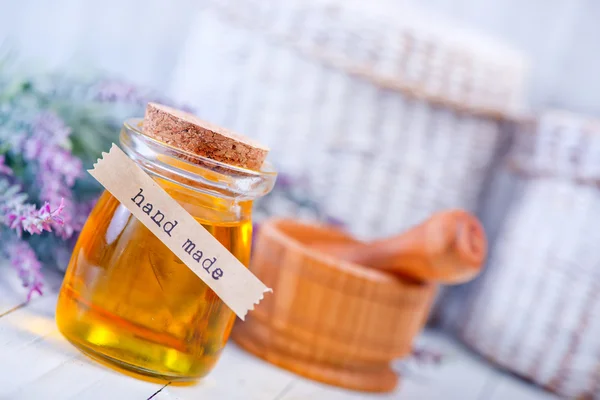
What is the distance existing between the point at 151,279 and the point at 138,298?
1 centimetres

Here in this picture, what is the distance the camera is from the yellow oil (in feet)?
1.35

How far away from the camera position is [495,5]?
3.76 ft

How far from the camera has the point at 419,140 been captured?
0.84m

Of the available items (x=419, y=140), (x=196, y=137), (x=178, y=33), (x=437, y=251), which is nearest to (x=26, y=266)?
(x=196, y=137)

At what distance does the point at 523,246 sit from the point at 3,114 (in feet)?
2.02

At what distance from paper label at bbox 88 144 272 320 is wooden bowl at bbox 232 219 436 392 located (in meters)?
0.16

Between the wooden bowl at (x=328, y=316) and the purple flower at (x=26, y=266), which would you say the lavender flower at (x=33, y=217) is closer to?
the purple flower at (x=26, y=266)

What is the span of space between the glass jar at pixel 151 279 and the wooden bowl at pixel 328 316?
149 mm

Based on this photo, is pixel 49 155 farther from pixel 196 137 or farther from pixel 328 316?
pixel 328 316

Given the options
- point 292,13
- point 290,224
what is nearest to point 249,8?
point 292,13

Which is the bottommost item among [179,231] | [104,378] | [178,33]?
[104,378]

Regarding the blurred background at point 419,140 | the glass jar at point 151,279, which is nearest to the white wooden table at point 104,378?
the glass jar at point 151,279

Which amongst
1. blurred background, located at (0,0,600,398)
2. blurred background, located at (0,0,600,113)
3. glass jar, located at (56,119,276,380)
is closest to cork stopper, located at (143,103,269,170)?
glass jar, located at (56,119,276,380)

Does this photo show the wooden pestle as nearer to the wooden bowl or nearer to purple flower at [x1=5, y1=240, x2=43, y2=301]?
the wooden bowl
